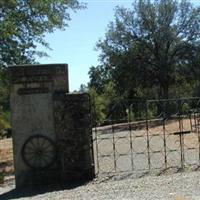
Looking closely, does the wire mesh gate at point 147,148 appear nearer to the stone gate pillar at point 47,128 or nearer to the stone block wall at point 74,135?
the stone block wall at point 74,135

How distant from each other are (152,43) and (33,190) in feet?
117

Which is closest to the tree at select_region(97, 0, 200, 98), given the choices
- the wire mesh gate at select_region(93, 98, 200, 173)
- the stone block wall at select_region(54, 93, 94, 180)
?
the wire mesh gate at select_region(93, 98, 200, 173)

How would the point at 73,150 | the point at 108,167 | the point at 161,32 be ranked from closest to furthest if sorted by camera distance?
the point at 73,150 → the point at 108,167 → the point at 161,32

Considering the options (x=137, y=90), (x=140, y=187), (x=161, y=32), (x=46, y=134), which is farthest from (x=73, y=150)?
(x=137, y=90)

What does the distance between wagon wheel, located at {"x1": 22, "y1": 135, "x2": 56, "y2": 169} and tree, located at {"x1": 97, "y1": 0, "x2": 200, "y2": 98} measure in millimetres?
33890

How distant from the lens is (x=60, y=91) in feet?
43.0

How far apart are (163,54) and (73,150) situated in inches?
1354

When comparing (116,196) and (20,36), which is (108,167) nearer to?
(116,196)

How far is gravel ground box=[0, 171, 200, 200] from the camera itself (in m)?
10.2

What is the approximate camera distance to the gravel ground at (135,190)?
1022 centimetres

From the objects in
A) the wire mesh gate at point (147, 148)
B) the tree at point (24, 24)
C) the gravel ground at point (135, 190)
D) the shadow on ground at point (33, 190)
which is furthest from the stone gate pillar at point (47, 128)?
the tree at point (24, 24)

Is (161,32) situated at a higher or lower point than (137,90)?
higher

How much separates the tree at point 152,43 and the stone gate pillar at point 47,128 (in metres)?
33.7

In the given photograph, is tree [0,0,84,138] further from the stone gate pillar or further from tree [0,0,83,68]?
the stone gate pillar
